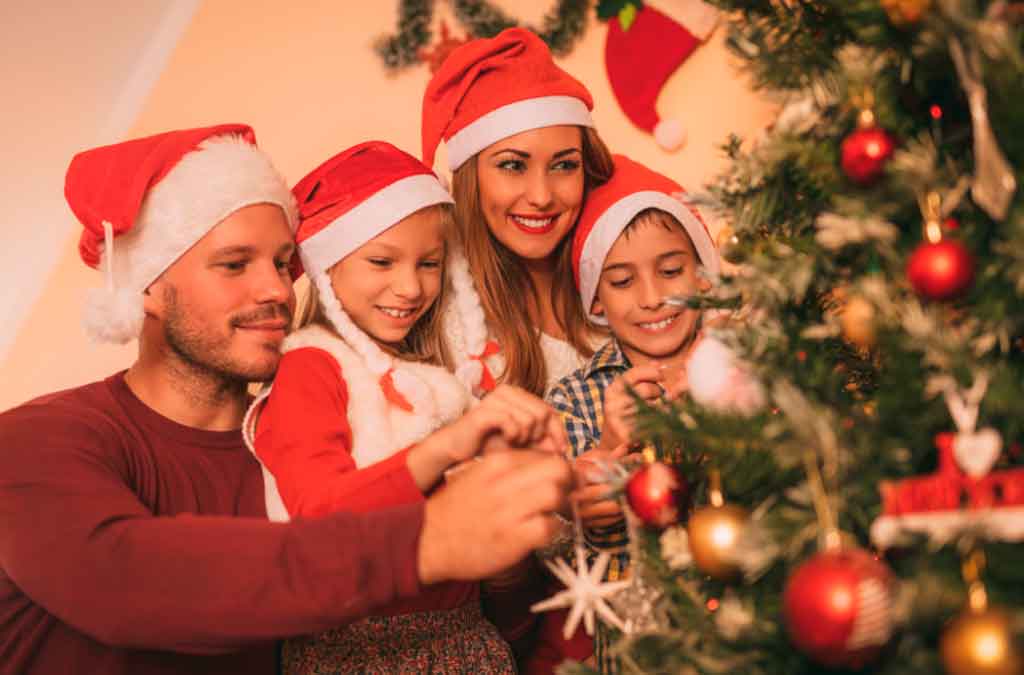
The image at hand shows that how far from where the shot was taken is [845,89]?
2.83 ft

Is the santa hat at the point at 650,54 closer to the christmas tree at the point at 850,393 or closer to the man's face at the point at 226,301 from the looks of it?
the man's face at the point at 226,301

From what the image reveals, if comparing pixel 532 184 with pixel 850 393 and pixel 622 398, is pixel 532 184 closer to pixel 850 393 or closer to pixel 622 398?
pixel 622 398

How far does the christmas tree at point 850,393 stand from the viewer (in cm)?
69

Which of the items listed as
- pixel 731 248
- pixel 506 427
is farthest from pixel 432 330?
pixel 731 248

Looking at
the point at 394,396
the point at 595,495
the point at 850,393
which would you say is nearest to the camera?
the point at 850,393

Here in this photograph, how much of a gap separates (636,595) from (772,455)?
0.29m

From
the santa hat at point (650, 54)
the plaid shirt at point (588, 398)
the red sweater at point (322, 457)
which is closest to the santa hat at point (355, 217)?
the red sweater at point (322, 457)

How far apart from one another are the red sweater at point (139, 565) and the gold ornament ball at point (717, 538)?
1.09 ft

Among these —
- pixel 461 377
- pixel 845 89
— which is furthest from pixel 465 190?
pixel 845 89

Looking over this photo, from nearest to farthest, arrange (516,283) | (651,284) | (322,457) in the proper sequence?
(322,457) < (651,284) < (516,283)

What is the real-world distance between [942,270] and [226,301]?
1146 mm

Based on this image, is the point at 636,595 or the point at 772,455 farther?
the point at 636,595

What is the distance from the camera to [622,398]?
134cm

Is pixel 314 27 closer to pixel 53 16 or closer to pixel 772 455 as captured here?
pixel 53 16
